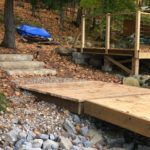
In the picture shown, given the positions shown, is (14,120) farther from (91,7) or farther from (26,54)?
(91,7)

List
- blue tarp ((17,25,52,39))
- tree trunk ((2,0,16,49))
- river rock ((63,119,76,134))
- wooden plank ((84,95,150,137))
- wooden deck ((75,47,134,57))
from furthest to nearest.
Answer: blue tarp ((17,25,52,39))
tree trunk ((2,0,16,49))
wooden deck ((75,47,134,57))
river rock ((63,119,76,134))
wooden plank ((84,95,150,137))

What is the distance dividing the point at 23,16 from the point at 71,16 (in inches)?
127

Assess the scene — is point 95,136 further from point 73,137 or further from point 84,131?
point 73,137

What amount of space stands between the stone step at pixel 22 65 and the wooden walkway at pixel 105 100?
1.80 metres

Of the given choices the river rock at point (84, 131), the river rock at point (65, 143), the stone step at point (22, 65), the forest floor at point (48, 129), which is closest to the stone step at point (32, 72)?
the stone step at point (22, 65)

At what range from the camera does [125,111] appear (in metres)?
5.95

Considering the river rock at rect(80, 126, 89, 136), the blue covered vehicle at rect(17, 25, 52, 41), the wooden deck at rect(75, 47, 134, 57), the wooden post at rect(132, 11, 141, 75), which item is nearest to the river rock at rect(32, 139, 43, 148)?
the river rock at rect(80, 126, 89, 136)

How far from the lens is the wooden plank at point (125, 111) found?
5.63 meters

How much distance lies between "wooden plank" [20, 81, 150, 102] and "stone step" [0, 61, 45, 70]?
1804 mm

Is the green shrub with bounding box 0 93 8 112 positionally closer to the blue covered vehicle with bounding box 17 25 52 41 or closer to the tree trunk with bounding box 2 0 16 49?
the tree trunk with bounding box 2 0 16 49

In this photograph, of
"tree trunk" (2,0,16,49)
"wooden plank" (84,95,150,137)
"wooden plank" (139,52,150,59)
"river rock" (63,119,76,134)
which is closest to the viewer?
"wooden plank" (84,95,150,137)

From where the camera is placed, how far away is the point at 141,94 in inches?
299

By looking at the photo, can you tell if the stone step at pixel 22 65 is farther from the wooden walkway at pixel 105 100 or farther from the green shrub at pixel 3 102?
the green shrub at pixel 3 102

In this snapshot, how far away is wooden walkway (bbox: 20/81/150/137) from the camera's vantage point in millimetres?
5789
